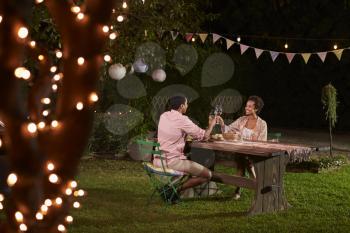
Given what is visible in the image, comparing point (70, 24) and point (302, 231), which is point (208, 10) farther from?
point (70, 24)

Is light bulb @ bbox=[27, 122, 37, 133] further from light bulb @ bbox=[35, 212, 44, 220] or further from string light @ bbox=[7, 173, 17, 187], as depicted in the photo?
light bulb @ bbox=[35, 212, 44, 220]

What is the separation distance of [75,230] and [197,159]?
3311 mm

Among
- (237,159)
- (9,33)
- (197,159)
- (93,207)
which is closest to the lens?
(9,33)

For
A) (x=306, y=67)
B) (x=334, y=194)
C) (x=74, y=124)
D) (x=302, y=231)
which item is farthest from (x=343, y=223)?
(x=306, y=67)

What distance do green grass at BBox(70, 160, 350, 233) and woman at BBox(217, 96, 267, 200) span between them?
1.25 ft

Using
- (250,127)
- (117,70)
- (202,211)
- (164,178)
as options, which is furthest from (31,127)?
(117,70)

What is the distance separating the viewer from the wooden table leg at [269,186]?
19.3 feet

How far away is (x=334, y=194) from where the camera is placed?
716cm

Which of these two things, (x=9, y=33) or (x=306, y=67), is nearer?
(x=9, y=33)

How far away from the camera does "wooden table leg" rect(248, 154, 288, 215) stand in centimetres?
588

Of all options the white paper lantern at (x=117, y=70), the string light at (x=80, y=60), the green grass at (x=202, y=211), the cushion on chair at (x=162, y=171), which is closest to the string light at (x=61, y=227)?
the string light at (x=80, y=60)

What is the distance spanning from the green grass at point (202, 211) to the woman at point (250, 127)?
0.38 meters

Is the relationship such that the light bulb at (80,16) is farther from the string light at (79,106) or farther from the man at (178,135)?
the man at (178,135)

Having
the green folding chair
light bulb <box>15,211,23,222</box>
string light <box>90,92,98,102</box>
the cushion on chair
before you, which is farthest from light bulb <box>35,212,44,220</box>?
the green folding chair
